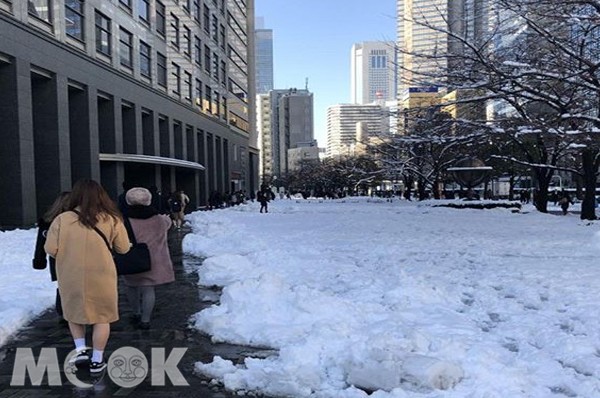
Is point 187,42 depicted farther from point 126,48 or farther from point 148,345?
point 148,345

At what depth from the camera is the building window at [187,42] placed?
42669mm

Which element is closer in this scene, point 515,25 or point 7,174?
point 515,25

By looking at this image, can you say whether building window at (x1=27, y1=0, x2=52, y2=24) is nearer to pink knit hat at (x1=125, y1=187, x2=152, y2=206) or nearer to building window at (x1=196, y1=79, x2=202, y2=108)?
pink knit hat at (x1=125, y1=187, x2=152, y2=206)

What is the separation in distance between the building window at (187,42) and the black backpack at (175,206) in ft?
75.4

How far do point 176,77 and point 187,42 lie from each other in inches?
170

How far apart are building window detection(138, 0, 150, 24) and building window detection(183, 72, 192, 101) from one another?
7.92 meters

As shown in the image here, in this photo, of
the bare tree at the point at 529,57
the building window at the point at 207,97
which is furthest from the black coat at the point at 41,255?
the building window at the point at 207,97

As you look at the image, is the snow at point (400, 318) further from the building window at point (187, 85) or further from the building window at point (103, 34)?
the building window at point (187, 85)

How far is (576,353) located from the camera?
190 inches

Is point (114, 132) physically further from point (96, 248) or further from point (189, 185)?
point (96, 248)

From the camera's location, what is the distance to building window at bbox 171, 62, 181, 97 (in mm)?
40156

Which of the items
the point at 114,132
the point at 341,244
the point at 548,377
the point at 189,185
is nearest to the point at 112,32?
the point at 114,132

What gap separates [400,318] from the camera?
6.05 metres

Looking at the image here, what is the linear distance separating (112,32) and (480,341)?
92.2ft
